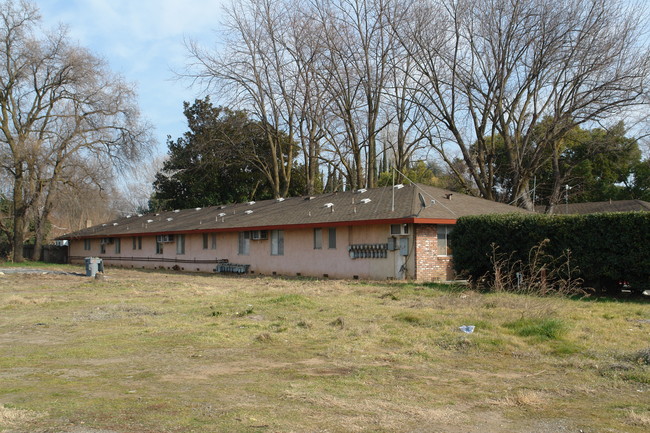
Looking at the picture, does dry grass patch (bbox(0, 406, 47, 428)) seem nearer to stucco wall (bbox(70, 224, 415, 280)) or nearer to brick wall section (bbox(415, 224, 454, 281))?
brick wall section (bbox(415, 224, 454, 281))

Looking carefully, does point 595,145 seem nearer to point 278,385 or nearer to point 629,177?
point 629,177

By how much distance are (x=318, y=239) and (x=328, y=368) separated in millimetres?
18745

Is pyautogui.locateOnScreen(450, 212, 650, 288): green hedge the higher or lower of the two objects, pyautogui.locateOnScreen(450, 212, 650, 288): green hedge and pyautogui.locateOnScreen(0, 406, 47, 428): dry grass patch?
the higher

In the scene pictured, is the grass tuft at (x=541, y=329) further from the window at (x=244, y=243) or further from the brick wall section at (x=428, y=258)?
the window at (x=244, y=243)

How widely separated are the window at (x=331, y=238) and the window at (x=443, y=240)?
4.77 meters

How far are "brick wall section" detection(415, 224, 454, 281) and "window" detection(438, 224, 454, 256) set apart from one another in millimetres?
275

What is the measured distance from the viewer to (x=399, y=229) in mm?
22641

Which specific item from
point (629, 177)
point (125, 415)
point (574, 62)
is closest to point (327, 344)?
point (125, 415)

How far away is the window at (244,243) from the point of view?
30234 millimetres

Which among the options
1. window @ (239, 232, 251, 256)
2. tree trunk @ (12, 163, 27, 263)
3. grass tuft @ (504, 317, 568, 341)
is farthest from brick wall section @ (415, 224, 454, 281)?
tree trunk @ (12, 163, 27, 263)

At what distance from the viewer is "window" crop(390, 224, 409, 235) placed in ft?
73.8

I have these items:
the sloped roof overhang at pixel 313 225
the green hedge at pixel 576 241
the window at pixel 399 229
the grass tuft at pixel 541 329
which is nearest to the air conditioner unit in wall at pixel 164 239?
the sloped roof overhang at pixel 313 225

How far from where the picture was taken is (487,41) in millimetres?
30062

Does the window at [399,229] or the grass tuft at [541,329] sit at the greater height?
the window at [399,229]
